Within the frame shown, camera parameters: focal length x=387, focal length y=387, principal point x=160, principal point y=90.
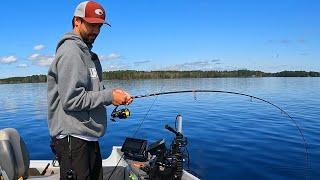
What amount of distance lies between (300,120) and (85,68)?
57.4ft

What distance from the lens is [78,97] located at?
3283mm

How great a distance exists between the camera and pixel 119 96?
11.2ft

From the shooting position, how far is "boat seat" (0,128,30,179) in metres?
4.49

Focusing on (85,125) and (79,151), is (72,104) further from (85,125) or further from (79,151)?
(79,151)

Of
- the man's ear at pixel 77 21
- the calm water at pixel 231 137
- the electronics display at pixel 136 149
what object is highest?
the man's ear at pixel 77 21

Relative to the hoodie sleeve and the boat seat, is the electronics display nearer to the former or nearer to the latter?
the boat seat

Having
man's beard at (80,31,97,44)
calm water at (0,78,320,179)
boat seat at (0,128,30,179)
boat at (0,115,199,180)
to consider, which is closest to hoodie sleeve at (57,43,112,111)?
man's beard at (80,31,97,44)

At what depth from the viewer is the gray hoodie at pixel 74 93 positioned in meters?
3.30

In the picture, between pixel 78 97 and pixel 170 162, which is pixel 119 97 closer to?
pixel 78 97

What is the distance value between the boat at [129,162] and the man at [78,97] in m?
0.25

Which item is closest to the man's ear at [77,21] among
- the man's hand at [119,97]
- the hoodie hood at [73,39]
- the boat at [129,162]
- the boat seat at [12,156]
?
the hoodie hood at [73,39]

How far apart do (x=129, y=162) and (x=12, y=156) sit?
2.38 meters

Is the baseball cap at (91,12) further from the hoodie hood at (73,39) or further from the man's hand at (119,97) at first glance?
the man's hand at (119,97)

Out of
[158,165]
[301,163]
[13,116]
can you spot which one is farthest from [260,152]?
[13,116]
